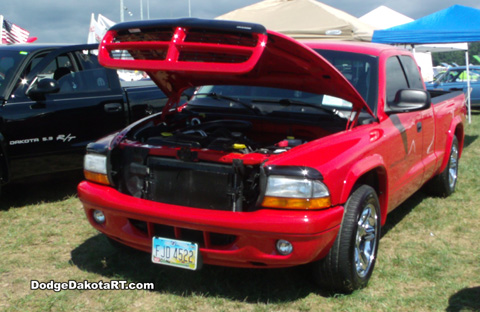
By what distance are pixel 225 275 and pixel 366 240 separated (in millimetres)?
979

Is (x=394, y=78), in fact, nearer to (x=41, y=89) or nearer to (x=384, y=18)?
(x=41, y=89)

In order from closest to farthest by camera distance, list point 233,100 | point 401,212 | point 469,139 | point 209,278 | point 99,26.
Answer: point 209,278
point 233,100
point 401,212
point 469,139
point 99,26

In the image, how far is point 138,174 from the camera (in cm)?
340

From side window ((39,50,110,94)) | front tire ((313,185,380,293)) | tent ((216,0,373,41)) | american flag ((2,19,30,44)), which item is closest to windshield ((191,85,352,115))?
front tire ((313,185,380,293))

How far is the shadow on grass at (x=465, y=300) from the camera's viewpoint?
3.19m

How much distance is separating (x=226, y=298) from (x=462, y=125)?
394cm

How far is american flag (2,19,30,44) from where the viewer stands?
13.6 m

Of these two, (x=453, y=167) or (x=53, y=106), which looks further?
(x=453, y=167)

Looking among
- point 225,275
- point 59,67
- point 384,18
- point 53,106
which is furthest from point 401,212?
point 384,18

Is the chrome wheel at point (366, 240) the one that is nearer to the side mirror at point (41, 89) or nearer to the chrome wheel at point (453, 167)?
the chrome wheel at point (453, 167)

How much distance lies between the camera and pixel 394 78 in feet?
14.0

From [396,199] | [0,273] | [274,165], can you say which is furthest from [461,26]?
[0,273]

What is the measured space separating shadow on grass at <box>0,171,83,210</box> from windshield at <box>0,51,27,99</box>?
1.00 m

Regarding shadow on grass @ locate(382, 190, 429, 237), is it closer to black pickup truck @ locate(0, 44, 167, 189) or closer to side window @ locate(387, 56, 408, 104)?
side window @ locate(387, 56, 408, 104)
